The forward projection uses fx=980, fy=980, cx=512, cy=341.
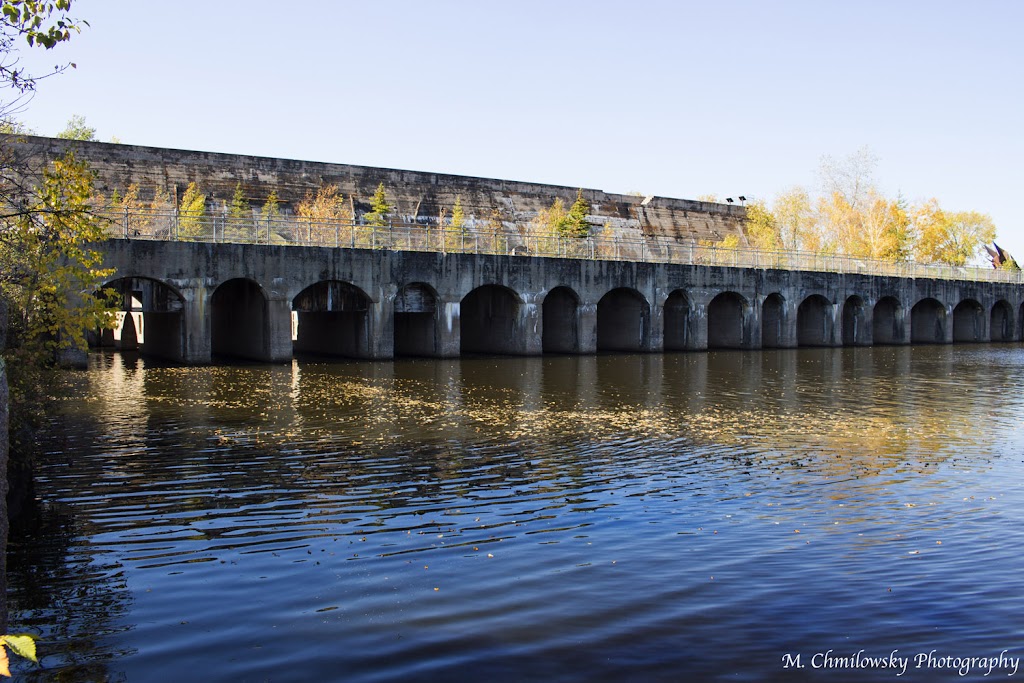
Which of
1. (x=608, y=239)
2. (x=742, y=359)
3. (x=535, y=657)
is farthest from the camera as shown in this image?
(x=608, y=239)

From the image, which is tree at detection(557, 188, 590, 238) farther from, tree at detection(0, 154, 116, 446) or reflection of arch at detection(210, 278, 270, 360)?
tree at detection(0, 154, 116, 446)

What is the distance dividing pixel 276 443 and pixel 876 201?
80.8 meters

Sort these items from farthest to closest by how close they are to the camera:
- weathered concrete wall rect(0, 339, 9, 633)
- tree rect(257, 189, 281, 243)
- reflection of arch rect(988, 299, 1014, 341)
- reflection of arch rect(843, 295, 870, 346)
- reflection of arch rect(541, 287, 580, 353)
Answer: reflection of arch rect(988, 299, 1014, 341)
reflection of arch rect(843, 295, 870, 346)
reflection of arch rect(541, 287, 580, 353)
tree rect(257, 189, 281, 243)
weathered concrete wall rect(0, 339, 9, 633)

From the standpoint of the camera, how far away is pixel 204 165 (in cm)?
5303

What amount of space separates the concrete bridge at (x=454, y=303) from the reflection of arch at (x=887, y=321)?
0.22 meters

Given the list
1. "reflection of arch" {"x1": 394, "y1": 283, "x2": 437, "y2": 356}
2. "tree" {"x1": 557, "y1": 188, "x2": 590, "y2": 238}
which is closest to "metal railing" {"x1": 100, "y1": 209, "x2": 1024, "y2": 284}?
"reflection of arch" {"x1": 394, "y1": 283, "x2": 437, "y2": 356}

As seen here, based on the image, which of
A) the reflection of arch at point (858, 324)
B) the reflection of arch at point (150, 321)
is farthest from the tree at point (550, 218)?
the reflection of arch at point (150, 321)

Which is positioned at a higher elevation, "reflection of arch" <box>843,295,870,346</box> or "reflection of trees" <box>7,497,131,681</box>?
"reflection of arch" <box>843,295,870,346</box>

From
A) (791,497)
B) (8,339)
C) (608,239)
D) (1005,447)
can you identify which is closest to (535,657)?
(791,497)

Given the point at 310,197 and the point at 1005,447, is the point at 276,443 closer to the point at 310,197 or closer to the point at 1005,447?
the point at 1005,447

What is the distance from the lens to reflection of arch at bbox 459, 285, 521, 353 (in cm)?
4260

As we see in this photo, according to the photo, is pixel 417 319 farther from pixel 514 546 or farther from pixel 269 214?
pixel 514 546

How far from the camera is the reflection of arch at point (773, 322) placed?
52.1 metres

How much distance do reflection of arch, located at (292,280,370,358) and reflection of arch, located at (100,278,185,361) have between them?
4358mm
